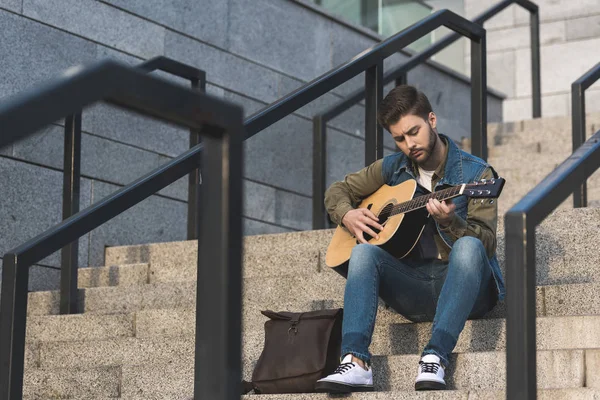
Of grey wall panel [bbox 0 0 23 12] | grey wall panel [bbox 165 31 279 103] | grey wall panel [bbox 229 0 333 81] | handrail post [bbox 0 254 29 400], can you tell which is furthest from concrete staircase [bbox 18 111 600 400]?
grey wall panel [bbox 229 0 333 81]

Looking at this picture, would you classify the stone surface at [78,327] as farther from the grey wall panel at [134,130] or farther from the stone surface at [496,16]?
the stone surface at [496,16]

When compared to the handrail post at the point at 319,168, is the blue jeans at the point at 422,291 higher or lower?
lower

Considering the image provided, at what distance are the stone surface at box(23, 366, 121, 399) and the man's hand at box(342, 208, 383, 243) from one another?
109 centimetres

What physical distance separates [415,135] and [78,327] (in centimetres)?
190

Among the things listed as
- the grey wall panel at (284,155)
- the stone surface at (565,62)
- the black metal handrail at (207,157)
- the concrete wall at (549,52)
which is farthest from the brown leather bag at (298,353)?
the stone surface at (565,62)

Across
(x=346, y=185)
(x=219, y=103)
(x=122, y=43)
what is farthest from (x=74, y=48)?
(x=219, y=103)

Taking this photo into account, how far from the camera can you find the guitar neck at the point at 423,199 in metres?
3.83

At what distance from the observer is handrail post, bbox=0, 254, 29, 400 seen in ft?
12.1

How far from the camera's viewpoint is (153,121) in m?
6.90

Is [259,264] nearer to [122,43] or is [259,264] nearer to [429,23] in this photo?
[429,23]

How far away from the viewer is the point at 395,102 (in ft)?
13.7

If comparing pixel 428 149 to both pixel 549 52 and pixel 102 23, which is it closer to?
pixel 102 23

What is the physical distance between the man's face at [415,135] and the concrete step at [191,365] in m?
0.77

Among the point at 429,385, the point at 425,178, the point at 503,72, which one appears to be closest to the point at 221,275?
the point at 429,385
